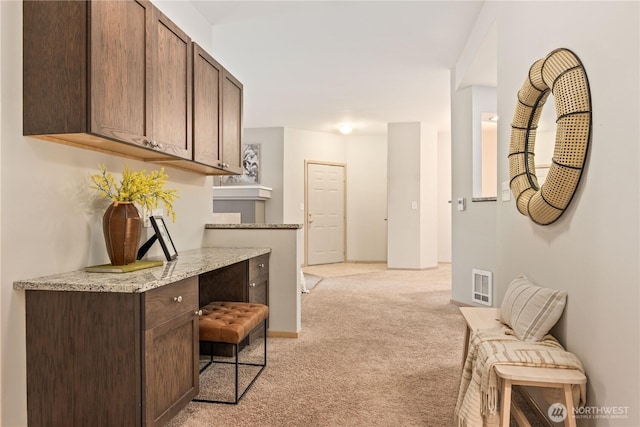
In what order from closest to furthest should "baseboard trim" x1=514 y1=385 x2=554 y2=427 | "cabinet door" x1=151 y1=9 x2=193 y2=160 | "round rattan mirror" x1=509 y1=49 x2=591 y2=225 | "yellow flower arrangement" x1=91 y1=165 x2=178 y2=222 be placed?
"round rattan mirror" x1=509 y1=49 x2=591 y2=225 < "baseboard trim" x1=514 y1=385 x2=554 y2=427 < "yellow flower arrangement" x1=91 y1=165 x2=178 y2=222 < "cabinet door" x1=151 y1=9 x2=193 y2=160

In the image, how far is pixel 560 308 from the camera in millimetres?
1647

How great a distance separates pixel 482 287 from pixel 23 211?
3797 millimetres

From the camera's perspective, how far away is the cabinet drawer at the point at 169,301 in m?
1.61

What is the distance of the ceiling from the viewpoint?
3.29 meters

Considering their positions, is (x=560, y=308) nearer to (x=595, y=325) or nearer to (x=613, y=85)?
(x=595, y=325)

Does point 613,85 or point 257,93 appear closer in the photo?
point 613,85

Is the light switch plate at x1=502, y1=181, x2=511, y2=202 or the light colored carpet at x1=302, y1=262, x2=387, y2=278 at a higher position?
the light switch plate at x1=502, y1=181, x2=511, y2=202

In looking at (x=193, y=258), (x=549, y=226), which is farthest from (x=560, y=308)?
(x=193, y=258)

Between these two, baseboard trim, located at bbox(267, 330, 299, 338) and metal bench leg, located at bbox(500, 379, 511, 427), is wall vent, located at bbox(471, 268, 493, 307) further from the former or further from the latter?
metal bench leg, located at bbox(500, 379, 511, 427)

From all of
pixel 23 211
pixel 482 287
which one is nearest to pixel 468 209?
pixel 482 287

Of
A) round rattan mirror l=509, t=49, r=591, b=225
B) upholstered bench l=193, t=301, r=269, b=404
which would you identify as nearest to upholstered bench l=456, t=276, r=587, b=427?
round rattan mirror l=509, t=49, r=591, b=225

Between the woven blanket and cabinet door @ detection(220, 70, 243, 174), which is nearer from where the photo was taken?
the woven blanket

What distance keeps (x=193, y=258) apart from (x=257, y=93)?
11.8ft

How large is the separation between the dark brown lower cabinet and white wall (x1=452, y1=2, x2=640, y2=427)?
64.8 inches
